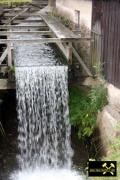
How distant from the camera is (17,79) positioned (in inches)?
439

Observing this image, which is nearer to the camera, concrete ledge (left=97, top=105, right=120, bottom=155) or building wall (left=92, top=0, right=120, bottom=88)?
concrete ledge (left=97, top=105, right=120, bottom=155)

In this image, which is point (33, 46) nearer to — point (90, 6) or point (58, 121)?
point (90, 6)

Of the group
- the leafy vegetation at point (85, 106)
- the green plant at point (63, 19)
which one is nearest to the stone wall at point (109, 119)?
the leafy vegetation at point (85, 106)

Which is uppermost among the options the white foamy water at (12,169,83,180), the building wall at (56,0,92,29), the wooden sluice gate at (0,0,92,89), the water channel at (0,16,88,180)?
the building wall at (56,0,92,29)

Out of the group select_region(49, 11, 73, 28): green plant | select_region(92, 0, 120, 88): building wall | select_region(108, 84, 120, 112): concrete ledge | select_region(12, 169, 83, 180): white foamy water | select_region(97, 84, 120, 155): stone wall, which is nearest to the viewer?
select_region(97, 84, 120, 155): stone wall

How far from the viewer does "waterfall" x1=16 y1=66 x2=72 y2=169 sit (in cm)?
1131

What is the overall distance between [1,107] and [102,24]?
4.70 meters

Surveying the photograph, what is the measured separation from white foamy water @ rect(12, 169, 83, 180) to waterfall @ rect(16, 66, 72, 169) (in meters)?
0.25

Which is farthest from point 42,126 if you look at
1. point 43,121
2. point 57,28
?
point 57,28

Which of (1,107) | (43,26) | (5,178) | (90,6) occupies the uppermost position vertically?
(90,6)

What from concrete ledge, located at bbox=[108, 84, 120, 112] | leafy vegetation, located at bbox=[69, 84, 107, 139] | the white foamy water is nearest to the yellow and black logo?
the white foamy water

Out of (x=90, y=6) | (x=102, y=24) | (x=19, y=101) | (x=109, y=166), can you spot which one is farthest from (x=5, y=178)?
(x=90, y=6)

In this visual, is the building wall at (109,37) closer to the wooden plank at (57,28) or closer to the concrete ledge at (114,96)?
the concrete ledge at (114,96)

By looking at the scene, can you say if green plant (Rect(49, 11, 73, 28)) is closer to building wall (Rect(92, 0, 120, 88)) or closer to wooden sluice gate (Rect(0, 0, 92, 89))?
wooden sluice gate (Rect(0, 0, 92, 89))
